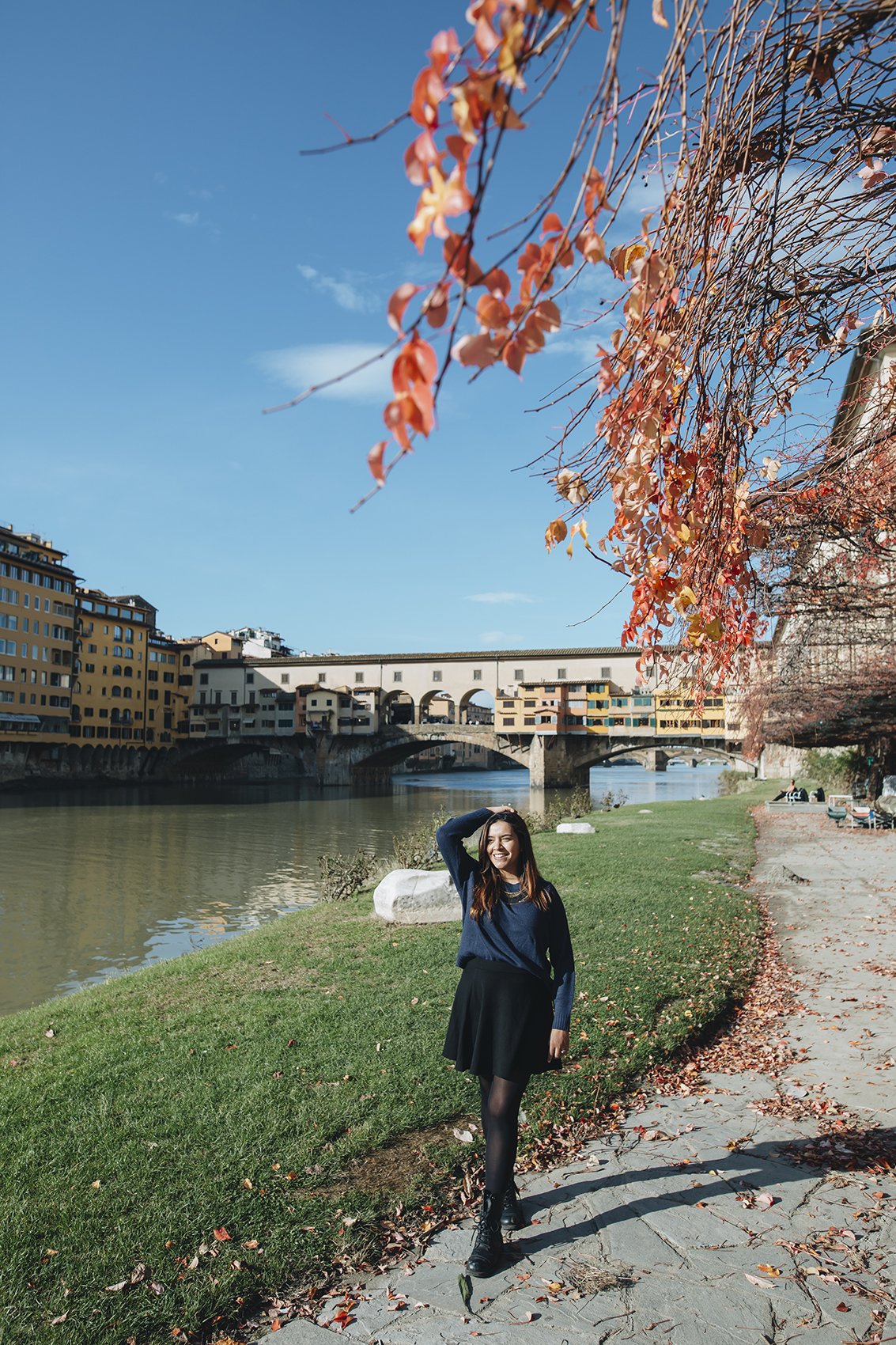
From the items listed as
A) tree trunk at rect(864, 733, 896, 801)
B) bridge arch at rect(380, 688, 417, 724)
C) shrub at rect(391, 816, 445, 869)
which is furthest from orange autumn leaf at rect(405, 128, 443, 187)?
bridge arch at rect(380, 688, 417, 724)

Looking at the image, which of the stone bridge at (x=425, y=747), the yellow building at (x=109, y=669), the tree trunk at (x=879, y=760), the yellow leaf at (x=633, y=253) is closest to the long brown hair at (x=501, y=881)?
the yellow leaf at (x=633, y=253)

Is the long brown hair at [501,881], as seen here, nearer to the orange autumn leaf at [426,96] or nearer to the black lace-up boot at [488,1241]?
the black lace-up boot at [488,1241]

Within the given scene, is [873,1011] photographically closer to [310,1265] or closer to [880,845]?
[310,1265]

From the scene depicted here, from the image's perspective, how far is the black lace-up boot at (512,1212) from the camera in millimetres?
4039

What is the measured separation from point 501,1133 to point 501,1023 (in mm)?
500

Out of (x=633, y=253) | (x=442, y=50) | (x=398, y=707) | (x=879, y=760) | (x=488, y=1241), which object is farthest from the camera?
(x=398, y=707)

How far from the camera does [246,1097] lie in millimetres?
5500

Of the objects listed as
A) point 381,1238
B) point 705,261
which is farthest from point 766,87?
point 381,1238

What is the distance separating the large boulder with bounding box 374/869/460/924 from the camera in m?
11.3

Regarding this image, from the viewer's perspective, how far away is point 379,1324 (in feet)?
11.0

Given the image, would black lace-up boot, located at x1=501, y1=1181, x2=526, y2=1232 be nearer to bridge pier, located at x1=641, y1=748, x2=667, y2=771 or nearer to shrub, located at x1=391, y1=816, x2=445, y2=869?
shrub, located at x1=391, y1=816, x2=445, y2=869

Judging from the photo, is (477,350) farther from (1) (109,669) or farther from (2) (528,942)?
(1) (109,669)

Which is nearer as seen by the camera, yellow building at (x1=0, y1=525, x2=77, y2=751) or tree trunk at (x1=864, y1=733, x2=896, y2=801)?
tree trunk at (x1=864, y1=733, x2=896, y2=801)

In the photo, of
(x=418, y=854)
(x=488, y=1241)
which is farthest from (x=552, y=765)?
(x=488, y=1241)
